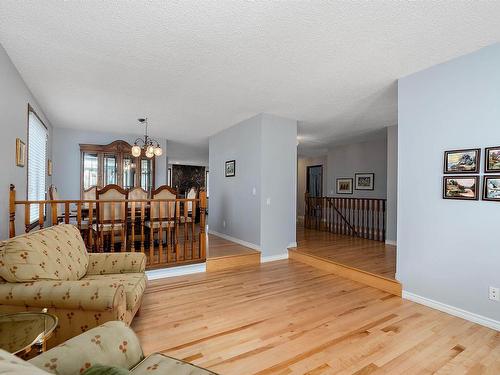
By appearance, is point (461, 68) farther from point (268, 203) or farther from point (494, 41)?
point (268, 203)

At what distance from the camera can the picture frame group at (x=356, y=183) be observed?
6891 millimetres

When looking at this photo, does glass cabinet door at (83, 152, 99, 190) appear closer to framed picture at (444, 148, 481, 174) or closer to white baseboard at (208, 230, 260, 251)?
white baseboard at (208, 230, 260, 251)

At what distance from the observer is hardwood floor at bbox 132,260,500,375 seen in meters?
1.86

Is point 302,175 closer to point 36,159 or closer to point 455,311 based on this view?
point 455,311

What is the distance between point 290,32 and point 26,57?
268 cm

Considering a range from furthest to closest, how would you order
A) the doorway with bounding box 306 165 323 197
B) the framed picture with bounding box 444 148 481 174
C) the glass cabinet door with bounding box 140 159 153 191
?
the doorway with bounding box 306 165 323 197 → the glass cabinet door with bounding box 140 159 153 191 → the framed picture with bounding box 444 148 481 174

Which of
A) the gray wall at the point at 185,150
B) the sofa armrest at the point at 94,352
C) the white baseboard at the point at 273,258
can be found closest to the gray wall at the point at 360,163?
the white baseboard at the point at 273,258

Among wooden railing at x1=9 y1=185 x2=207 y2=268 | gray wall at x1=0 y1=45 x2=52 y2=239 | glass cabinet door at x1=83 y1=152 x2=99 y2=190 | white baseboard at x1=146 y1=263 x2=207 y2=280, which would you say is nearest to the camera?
gray wall at x1=0 y1=45 x2=52 y2=239

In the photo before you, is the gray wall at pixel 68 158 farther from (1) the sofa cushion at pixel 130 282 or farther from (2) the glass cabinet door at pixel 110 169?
(1) the sofa cushion at pixel 130 282

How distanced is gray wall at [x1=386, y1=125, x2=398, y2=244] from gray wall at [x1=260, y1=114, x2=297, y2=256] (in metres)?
2.02

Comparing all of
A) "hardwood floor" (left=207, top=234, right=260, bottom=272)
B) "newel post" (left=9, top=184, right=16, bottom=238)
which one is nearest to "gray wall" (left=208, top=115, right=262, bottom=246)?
"hardwood floor" (left=207, top=234, right=260, bottom=272)

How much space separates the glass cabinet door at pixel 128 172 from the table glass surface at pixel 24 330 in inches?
204

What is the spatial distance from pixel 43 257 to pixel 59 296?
14.7 inches

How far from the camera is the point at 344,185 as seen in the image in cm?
765
